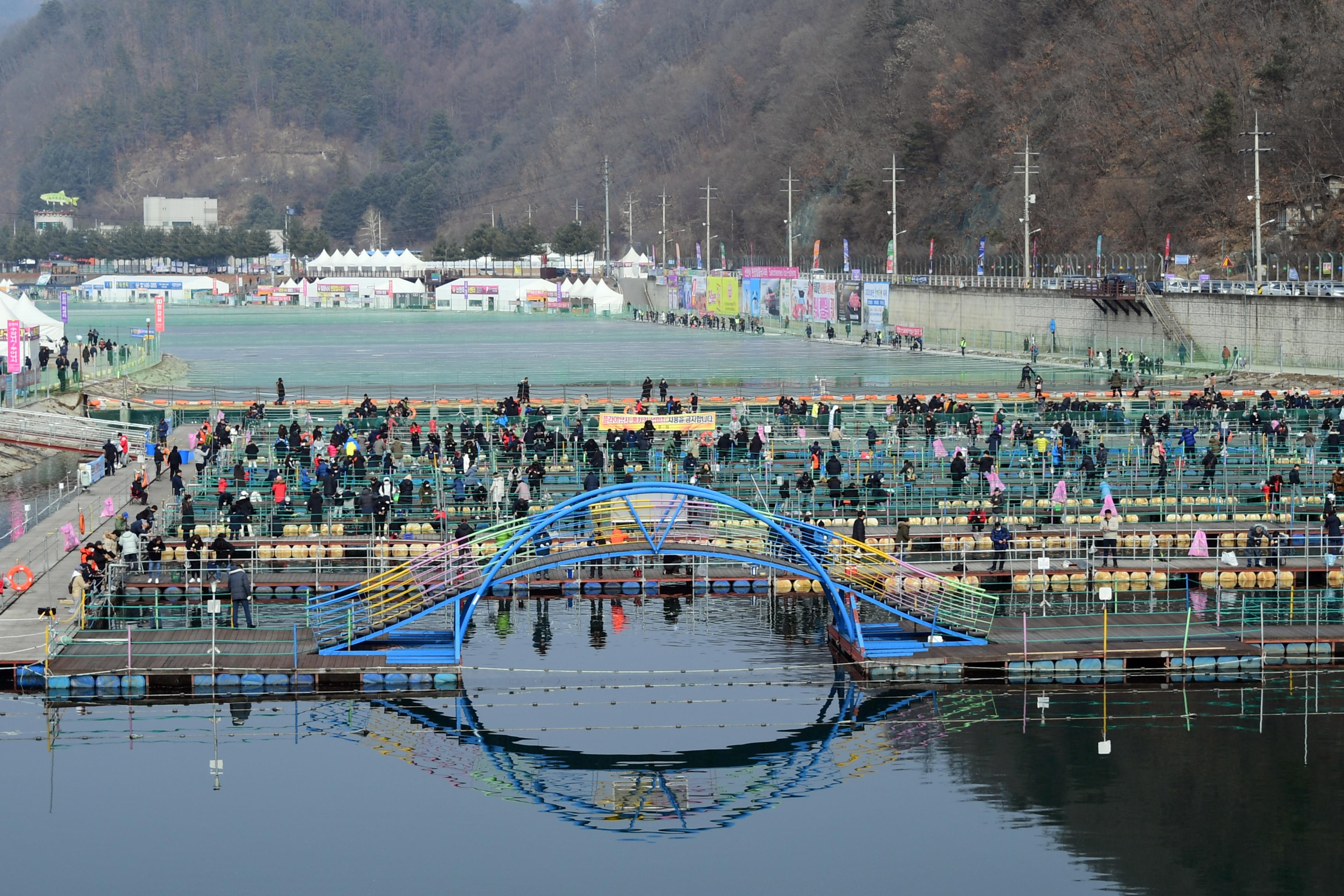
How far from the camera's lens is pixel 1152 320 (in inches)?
3187

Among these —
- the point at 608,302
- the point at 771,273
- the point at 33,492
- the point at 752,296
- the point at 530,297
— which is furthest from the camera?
the point at 530,297

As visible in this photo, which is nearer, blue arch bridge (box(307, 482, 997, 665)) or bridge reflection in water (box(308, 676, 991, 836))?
bridge reflection in water (box(308, 676, 991, 836))

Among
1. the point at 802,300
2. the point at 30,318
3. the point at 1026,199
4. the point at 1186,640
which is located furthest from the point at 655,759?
the point at 802,300

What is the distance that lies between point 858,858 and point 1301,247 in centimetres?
7389

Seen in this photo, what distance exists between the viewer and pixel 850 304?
4710 inches

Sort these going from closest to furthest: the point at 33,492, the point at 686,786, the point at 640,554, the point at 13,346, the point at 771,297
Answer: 1. the point at 686,786
2. the point at 640,554
3. the point at 33,492
4. the point at 13,346
5. the point at 771,297

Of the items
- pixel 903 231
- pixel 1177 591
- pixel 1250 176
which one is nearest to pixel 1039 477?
pixel 1177 591

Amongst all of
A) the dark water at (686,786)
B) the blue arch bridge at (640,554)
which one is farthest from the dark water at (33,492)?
A: the dark water at (686,786)

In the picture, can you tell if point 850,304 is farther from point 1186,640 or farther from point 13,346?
point 1186,640

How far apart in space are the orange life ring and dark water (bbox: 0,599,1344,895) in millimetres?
5287

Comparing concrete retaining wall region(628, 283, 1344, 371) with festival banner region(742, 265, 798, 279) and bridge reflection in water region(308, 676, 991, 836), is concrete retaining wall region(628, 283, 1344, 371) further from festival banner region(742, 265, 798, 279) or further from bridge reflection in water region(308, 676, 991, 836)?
bridge reflection in water region(308, 676, 991, 836)

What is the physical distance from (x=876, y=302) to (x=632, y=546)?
3413 inches

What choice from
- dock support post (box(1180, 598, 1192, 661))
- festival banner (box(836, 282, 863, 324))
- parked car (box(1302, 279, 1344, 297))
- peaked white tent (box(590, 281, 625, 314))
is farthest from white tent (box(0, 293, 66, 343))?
Answer: peaked white tent (box(590, 281, 625, 314))

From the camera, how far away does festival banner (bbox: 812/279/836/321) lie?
119062 mm
